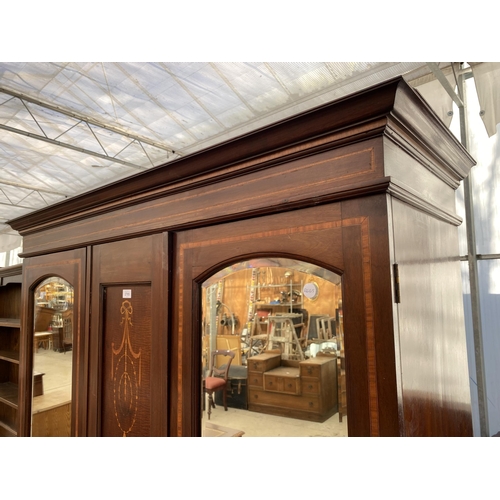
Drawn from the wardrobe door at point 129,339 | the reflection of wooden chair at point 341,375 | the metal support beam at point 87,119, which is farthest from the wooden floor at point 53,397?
the metal support beam at point 87,119

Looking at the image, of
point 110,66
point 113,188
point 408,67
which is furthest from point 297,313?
point 110,66

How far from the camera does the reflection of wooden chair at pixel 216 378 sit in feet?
3.83

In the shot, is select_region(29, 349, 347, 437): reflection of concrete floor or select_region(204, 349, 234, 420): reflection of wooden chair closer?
select_region(29, 349, 347, 437): reflection of concrete floor

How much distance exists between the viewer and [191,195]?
1280 mm

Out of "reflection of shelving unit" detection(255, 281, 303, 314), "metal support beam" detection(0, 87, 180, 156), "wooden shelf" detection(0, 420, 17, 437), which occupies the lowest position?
"wooden shelf" detection(0, 420, 17, 437)

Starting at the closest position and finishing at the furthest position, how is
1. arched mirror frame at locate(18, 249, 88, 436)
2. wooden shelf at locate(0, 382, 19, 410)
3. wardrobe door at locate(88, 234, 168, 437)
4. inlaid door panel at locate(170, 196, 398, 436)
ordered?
inlaid door panel at locate(170, 196, 398, 436), wardrobe door at locate(88, 234, 168, 437), arched mirror frame at locate(18, 249, 88, 436), wooden shelf at locate(0, 382, 19, 410)

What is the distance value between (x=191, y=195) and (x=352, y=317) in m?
0.68

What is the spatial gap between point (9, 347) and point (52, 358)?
54.3 inches

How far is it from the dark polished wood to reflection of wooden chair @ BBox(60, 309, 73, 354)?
228 millimetres

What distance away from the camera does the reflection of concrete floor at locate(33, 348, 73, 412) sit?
Answer: 174 centimetres

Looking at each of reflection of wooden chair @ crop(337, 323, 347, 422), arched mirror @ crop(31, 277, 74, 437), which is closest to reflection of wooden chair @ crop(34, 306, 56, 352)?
arched mirror @ crop(31, 277, 74, 437)

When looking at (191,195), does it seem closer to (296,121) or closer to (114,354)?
(296,121)

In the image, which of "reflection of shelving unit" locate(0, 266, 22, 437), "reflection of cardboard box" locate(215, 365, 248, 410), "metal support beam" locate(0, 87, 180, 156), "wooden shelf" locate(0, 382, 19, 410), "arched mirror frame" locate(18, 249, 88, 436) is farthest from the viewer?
"metal support beam" locate(0, 87, 180, 156)

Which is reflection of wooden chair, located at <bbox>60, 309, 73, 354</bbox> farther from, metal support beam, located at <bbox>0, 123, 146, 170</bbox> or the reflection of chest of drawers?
metal support beam, located at <bbox>0, 123, 146, 170</bbox>
